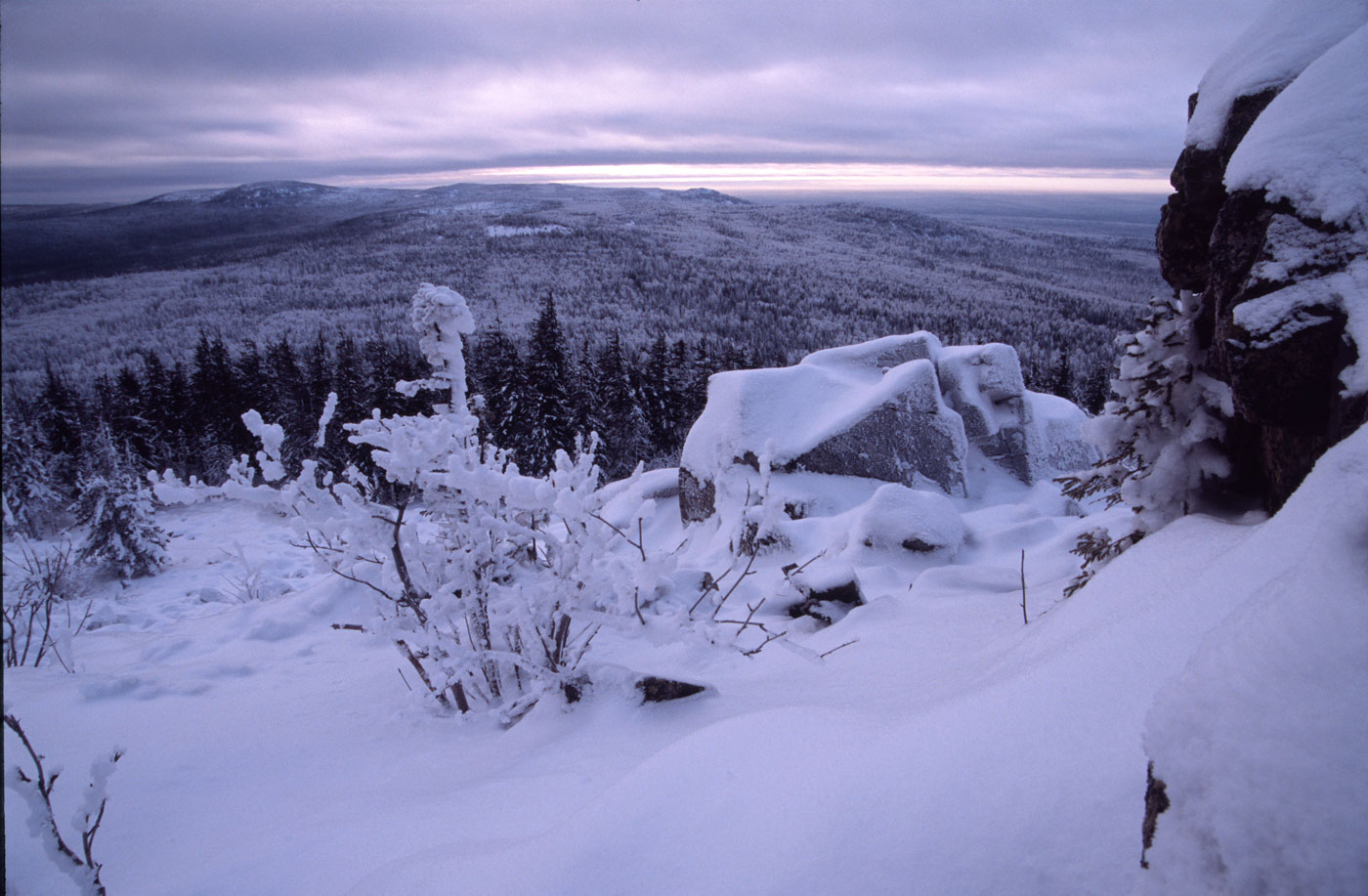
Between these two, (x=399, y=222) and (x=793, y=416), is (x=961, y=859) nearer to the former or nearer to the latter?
(x=793, y=416)

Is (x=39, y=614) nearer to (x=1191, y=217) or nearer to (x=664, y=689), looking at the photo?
(x=664, y=689)

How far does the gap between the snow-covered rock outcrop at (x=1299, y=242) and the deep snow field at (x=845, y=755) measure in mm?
660

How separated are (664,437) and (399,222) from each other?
18391 centimetres

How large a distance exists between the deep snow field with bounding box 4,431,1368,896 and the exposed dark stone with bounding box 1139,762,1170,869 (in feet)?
0.22

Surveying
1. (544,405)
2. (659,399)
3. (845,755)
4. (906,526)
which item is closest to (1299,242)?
(845,755)

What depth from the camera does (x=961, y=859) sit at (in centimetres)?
175

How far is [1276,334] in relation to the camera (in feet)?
8.70

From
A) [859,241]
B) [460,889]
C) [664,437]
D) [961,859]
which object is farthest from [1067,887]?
[859,241]

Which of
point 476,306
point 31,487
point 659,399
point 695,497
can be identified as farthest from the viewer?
point 476,306

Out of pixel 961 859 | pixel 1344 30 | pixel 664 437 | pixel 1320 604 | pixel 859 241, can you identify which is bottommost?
pixel 664 437

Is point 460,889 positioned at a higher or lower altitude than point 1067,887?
lower

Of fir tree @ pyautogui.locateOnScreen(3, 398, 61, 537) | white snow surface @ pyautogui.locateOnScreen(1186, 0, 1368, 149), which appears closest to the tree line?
fir tree @ pyautogui.locateOnScreen(3, 398, 61, 537)

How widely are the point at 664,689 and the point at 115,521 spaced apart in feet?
63.5

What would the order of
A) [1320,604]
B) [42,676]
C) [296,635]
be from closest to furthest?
1. [1320,604]
2. [42,676]
3. [296,635]
